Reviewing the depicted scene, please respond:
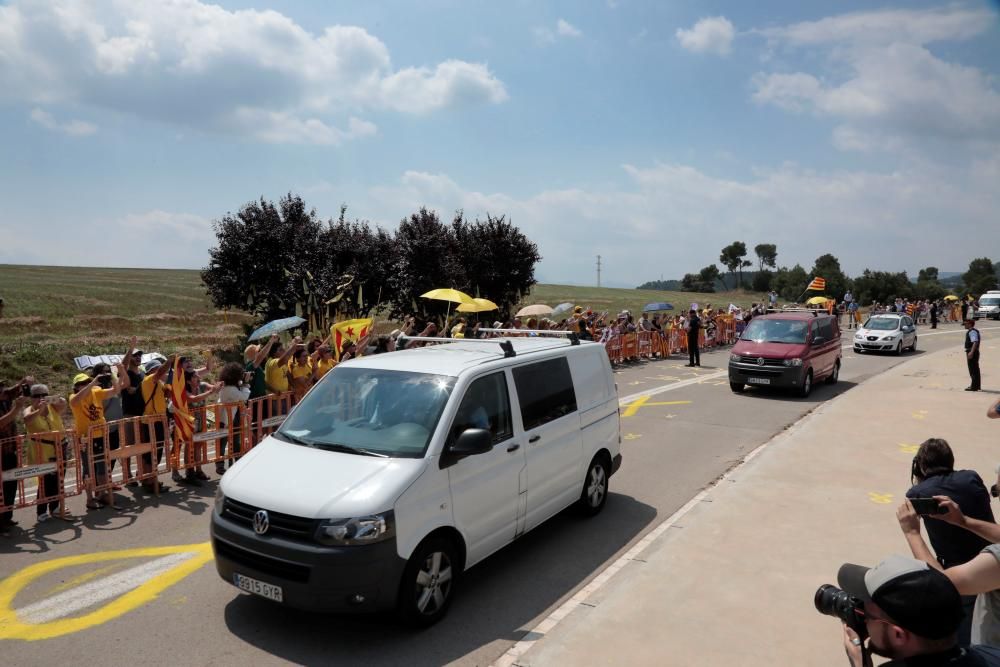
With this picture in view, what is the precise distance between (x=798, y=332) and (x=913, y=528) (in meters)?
14.0

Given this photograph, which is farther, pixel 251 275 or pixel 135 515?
pixel 251 275

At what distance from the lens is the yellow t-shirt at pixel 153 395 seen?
26.7ft

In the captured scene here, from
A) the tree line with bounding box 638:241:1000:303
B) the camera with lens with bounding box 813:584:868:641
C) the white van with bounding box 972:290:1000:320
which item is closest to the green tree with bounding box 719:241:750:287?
the tree line with bounding box 638:241:1000:303

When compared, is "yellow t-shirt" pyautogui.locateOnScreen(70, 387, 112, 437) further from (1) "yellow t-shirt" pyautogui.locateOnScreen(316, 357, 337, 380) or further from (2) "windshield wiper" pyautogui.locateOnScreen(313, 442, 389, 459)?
(2) "windshield wiper" pyautogui.locateOnScreen(313, 442, 389, 459)

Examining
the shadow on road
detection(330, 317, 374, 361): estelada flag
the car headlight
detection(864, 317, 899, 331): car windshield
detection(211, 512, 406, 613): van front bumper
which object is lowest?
the shadow on road

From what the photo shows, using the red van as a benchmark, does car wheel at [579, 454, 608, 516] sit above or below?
below

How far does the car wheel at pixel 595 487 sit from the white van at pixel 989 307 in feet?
186

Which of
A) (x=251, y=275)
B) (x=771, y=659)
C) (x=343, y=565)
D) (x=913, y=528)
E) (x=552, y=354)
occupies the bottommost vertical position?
(x=771, y=659)

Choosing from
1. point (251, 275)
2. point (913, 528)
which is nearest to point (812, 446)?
point (913, 528)

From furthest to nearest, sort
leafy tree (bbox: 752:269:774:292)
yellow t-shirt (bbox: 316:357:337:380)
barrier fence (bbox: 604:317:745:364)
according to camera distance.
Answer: leafy tree (bbox: 752:269:774:292), barrier fence (bbox: 604:317:745:364), yellow t-shirt (bbox: 316:357:337:380)

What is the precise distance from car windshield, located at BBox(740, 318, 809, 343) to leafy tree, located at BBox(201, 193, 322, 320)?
15.4 meters

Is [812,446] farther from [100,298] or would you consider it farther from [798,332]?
[100,298]

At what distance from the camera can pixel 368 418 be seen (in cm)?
534

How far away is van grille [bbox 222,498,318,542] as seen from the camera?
172 inches
